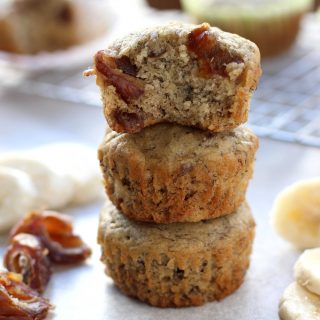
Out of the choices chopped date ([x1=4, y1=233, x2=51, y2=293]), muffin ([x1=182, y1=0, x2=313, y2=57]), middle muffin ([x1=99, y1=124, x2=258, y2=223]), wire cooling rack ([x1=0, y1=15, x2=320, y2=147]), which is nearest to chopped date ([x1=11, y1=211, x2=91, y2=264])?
chopped date ([x1=4, y1=233, x2=51, y2=293])

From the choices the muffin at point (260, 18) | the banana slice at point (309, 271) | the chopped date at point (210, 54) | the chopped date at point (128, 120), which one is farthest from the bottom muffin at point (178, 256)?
the muffin at point (260, 18)

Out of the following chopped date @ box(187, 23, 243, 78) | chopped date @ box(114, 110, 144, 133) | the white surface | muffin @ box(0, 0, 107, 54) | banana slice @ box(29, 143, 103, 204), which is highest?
chopped date @ box(187, 23, 243, 78)

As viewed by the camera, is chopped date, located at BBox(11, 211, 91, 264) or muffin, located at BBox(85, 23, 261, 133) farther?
chopped date, located at BBox(11, 211, 91, 264)

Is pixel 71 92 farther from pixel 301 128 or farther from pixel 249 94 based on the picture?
pixel 249 94

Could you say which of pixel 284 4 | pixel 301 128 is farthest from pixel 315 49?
pixel 301 128

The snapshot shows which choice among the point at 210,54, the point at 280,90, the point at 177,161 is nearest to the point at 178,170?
the point at 177,161

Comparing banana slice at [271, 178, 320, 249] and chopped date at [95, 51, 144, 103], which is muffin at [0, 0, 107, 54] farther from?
chopped date at [95, 51, 144, 103]
